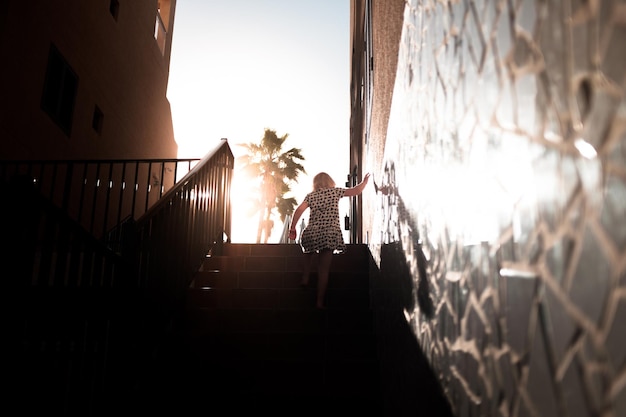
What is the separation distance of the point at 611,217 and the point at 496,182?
378 mm

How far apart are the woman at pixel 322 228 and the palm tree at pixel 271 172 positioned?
62.1 ft

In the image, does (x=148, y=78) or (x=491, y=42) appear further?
(x=148, y=78)

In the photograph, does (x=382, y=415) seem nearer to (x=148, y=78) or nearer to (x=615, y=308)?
(x=615, y=308)

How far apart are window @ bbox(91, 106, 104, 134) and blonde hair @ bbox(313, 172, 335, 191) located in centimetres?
513

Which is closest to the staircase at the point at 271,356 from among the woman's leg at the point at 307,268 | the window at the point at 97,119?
the woman's leg at the point at 307,268

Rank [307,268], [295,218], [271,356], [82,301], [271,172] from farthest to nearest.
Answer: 1. [271,172]
2. [295,218]
3. [307,268]
4. [271,356]
5. [82,301]

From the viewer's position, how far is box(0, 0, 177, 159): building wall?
607 centimetres

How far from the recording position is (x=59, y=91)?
7289 mm

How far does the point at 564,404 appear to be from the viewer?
55 cm

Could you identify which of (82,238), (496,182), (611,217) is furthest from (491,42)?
(82,238)

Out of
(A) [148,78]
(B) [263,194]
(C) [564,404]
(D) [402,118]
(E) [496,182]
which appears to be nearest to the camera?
(C) [564,404]

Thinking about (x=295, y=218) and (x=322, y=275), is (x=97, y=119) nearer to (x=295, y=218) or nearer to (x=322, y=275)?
(x=295, y=218)

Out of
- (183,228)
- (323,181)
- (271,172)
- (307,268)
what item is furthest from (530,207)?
(271,172)

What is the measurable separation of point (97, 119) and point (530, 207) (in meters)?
9.22
